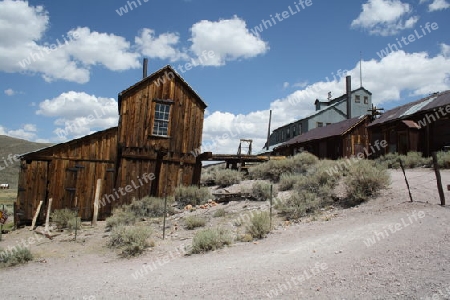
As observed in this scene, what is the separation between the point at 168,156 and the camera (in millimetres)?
15070

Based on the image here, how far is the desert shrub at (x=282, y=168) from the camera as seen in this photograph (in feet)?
56.6

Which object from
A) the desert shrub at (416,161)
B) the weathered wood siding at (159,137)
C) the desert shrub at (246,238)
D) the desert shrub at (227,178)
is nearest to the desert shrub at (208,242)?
the desert shrub at (246,238)

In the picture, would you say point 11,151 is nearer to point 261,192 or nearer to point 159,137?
point 159,137

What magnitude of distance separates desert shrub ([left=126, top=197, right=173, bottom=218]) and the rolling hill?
121ft

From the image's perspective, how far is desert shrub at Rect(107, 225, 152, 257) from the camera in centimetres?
842

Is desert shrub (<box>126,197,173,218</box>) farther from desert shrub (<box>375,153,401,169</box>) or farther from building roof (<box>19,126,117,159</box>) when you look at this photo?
desert shrub (<box>375,153,401,169</box>)

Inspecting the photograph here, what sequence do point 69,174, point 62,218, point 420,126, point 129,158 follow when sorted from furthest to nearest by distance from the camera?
point 420,126
point 129,158
point 69,174
point 62,218

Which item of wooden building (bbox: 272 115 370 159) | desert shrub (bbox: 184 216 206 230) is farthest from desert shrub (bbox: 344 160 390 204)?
wooden building (bbox: 272 115 370 159)

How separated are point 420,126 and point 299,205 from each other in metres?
13.6

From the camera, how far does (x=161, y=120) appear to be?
1523 centimetres

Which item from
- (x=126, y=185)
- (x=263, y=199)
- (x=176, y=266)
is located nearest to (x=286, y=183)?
(x=263, y=199)

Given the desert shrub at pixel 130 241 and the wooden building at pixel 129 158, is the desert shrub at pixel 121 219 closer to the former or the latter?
the wooden building at pixel 129 158

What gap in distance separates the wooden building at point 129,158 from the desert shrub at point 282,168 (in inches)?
164

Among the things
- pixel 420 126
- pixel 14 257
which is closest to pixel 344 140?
pixel 420 126
